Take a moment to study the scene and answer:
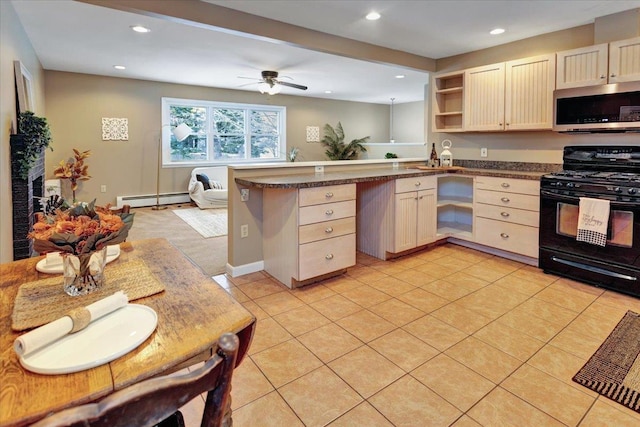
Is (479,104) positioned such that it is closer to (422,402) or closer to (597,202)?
(597,202)

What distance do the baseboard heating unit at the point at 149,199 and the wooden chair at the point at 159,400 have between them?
22.5 feet

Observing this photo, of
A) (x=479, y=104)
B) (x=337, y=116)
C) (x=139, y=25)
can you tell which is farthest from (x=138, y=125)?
(x=479, y=104)

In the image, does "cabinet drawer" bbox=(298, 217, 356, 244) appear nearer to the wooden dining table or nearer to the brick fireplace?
the wooden dining table

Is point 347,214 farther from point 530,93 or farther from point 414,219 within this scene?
point 530,93

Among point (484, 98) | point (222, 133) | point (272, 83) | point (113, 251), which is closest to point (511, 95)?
point (484, 98)

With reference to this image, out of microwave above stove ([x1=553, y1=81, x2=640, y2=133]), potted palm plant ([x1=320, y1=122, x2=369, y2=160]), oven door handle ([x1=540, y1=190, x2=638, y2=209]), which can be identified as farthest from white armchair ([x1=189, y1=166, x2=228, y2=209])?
microwave above stove ([x1=553, y1=81, x2=640, y2=133])

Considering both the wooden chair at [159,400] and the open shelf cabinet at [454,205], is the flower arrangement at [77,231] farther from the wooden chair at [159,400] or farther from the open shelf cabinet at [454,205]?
the open shelf cabinet at [454,205]

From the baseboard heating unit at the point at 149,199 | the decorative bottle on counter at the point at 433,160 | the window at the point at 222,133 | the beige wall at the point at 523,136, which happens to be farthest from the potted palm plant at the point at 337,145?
the decorative bottle on counter at the point at 433,160

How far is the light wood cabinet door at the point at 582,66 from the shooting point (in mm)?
3125

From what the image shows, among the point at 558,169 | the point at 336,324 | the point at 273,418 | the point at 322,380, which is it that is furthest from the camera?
the point at 558,169

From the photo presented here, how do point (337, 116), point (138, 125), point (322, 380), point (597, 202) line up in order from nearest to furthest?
point (322, 380)
point (597, 202)
point (138, 125)
point (337, 116)

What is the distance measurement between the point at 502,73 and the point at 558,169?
44.0 inches

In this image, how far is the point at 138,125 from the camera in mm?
6855

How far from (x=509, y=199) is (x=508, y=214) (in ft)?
0.50
